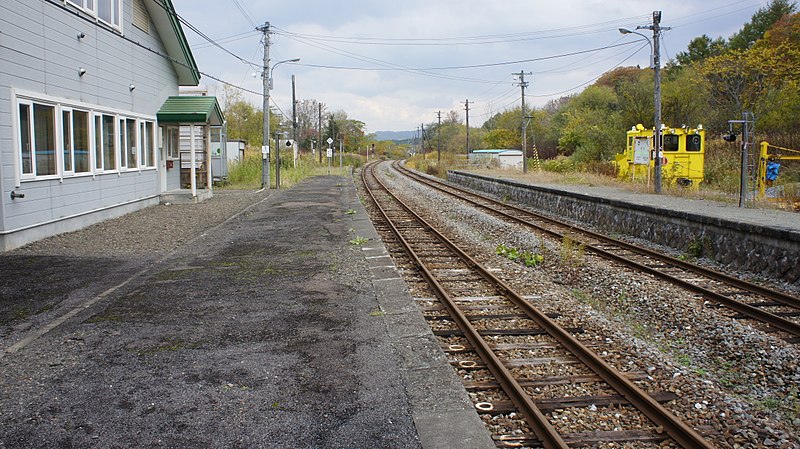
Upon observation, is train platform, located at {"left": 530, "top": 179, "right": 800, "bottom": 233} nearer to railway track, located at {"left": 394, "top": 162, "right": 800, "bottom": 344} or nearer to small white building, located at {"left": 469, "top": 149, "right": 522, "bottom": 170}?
railway track, located at {"left": 394, "top": 162, "right": 800, "bottom": 344}

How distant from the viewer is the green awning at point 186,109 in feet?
64.2

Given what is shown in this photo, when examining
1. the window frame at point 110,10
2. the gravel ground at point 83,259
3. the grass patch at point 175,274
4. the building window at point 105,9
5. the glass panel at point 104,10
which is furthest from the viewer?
the glass panel at point 104,10

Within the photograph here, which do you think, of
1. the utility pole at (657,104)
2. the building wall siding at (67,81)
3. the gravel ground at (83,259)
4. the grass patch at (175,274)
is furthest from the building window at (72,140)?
the utility pole at (657,104)

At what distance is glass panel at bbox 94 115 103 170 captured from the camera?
48.4ft

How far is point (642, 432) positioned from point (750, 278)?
21.7 ft

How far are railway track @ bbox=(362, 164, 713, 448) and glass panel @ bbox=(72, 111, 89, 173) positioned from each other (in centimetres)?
891

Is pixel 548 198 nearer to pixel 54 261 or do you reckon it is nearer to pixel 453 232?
pixel 453 232

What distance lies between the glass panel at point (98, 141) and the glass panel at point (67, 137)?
1461 millimetres

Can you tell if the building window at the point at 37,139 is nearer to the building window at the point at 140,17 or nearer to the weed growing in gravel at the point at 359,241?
the weed growing in gravel at the point at 359,241

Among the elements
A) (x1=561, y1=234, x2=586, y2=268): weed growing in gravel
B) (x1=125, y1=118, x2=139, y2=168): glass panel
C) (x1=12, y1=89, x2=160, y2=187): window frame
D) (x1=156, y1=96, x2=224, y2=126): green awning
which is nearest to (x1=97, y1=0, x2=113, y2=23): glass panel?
(x1=12, y1=89, x2=160, y2=187): window frame

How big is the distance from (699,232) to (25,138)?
11922mm

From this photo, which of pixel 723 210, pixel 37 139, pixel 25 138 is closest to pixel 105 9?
pixel 37 139

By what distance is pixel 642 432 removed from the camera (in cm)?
426

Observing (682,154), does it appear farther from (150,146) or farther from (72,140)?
(72,140)
